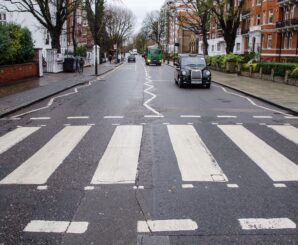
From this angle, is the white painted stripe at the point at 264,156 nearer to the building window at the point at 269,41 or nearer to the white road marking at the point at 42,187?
the white road marking at the point at 42,187

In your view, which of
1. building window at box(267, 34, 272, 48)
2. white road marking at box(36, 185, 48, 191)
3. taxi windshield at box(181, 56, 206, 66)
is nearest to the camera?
white road marking at box(36, 185, 48, 191)

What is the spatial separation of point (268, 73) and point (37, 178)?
23114 mm

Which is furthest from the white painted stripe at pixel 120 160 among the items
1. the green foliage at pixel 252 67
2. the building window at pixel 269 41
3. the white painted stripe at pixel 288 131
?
the building window at pixel 269 41

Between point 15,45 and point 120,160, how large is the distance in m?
18.5

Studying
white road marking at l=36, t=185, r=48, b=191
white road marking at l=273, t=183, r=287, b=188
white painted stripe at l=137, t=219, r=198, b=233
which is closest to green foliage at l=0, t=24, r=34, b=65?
white road marking at l=36, t=185, r=48, b=191

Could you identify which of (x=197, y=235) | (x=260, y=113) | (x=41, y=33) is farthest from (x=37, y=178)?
(x=41, y=33)

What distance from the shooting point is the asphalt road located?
415cm

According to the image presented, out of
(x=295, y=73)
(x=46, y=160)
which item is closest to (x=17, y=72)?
(x=295, y=73)

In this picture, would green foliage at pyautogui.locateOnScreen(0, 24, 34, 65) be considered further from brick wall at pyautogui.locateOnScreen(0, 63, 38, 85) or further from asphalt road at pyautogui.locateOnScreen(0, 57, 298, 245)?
asphalt road at pyautogui.locateOnScreen(0, 57, 298, 245)

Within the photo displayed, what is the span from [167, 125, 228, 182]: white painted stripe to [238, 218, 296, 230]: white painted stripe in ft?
4.67

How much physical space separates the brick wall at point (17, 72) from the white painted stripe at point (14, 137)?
Result: 38.2 feet

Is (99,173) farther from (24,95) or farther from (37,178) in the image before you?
Result: (24,95)

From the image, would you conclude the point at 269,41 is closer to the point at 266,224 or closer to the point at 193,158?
the point at 193,158

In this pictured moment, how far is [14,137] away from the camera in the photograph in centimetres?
884
